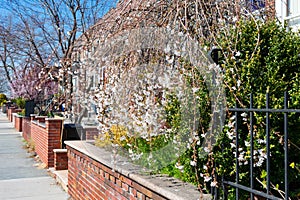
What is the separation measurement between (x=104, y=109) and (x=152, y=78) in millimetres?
654

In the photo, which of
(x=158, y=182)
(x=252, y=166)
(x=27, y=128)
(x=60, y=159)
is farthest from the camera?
(x=27, y=128)

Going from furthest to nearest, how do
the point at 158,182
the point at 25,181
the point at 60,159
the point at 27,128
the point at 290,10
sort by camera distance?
the point at 27,128
the point at 60,159
the point at 25,181
the point at 290,10
the point at 158,182

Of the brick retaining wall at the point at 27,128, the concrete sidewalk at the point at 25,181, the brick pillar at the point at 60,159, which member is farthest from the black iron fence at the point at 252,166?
the brick retaining wall at the point at 27,128

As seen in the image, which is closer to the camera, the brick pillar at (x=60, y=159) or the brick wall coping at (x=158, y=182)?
the brick wall coping at (x=158, y=182)

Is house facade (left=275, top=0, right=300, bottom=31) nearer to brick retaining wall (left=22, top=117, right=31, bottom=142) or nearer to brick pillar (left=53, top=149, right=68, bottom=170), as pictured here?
brick pillar (left=53, top=149, right=68, bottom=170)

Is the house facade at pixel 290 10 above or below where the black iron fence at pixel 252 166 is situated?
above

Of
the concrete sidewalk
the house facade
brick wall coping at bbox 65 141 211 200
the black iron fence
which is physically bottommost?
the concrete sidewalk

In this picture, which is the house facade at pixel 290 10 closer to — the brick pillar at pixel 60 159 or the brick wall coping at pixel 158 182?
the brick wall coping at pixel 158 182

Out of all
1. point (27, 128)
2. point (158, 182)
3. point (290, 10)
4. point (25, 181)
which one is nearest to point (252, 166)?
point (158, 182)

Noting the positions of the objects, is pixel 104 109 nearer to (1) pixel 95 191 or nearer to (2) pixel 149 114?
(2) pixel 149 114

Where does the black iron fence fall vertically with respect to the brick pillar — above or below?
above

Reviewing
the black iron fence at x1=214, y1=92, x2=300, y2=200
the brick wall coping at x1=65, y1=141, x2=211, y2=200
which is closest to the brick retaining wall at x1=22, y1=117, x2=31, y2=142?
the brick wall coping at x1=65, y1=141, x2=211, y2=200

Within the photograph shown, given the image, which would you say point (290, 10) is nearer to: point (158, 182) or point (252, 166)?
point (158, 182)

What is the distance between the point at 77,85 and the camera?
14.5 feet
